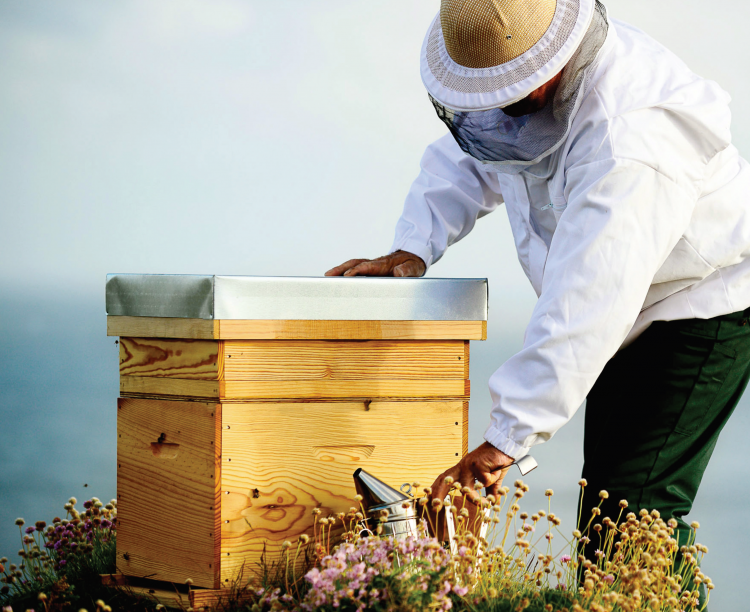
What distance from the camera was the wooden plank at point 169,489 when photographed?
6.31 feet

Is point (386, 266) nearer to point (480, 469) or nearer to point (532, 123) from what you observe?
point (532, 123)

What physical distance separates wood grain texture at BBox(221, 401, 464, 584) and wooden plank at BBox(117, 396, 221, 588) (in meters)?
0.04

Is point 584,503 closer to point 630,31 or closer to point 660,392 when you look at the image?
point 660,392

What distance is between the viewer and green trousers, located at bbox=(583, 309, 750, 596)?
2000mm

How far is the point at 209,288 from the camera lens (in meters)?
1.88

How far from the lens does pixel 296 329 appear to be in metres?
1.98

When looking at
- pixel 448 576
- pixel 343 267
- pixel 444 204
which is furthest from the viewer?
pixel 444 204

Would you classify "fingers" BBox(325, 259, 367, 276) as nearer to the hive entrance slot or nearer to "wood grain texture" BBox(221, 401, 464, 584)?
"wood grain texture" BBox(221, 401, 464, 584)

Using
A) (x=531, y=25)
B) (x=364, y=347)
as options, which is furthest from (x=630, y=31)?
(x=364, y=347)

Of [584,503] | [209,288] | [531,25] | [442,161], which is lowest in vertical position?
[584,503]

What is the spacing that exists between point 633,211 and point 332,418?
924 mm

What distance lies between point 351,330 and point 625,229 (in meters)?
0.74

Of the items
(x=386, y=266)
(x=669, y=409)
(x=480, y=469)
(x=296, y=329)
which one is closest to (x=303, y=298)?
(x=296, y=329)

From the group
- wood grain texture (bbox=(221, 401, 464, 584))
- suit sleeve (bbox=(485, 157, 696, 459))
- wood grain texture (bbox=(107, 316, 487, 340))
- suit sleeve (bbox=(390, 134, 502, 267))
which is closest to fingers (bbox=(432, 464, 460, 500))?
suit sleeve (bbox=(485, 157, 696, 459))
